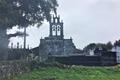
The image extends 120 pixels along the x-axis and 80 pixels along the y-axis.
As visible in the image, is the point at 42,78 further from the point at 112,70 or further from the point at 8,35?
the point at 8,35

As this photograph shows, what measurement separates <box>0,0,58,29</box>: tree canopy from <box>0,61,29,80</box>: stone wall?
3.76 metres

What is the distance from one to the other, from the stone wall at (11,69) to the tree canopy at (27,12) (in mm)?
3759

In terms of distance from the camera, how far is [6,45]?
93.4 feet

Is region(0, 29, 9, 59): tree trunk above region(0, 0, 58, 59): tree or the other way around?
the other way around

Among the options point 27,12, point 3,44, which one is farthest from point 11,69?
point 27,12

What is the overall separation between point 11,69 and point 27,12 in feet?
34.2

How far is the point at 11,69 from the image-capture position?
19.9m

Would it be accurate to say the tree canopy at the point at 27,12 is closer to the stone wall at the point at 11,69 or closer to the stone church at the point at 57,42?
the stone wall at the point at 11,69

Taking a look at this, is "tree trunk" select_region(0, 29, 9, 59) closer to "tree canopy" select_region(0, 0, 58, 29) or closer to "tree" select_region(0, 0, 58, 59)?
"tree" select_region(0, 0, 58, 59)

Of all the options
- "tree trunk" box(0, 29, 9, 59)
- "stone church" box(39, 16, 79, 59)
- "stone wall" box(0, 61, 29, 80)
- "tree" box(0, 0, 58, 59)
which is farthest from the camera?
"stone church" box(39, 16, 79, 59)

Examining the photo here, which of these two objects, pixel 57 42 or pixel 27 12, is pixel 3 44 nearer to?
pixel 27 12

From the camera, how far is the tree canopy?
25.8 meters

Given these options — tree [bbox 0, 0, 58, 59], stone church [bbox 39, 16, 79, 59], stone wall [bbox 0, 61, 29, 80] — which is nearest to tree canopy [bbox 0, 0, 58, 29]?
tree [bbox 0, 0, 58, 59]

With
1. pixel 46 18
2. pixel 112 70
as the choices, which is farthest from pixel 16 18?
pixel 112 70
